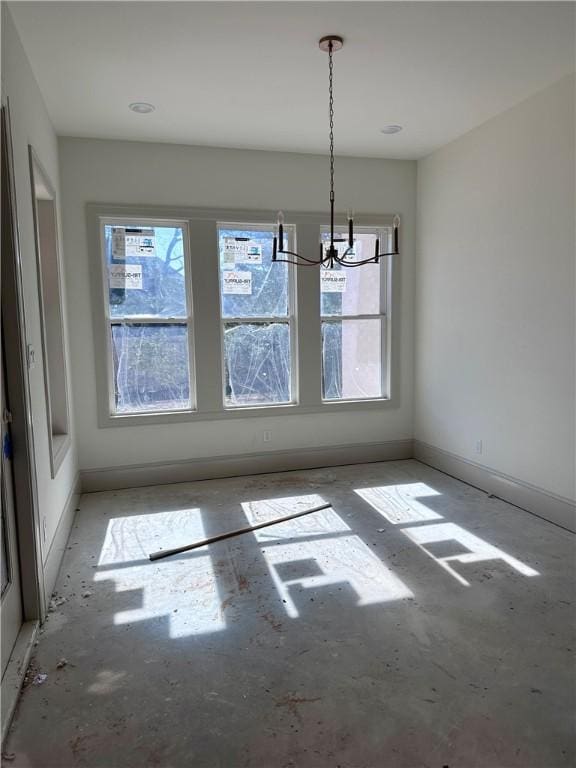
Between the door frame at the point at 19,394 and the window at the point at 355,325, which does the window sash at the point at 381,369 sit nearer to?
the window at the point at 355,325

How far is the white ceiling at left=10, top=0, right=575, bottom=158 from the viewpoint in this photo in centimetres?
243

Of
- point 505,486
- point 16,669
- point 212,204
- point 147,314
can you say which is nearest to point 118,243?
point 147,314

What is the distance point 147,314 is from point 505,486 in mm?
3264

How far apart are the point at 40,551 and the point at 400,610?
70.6 inches

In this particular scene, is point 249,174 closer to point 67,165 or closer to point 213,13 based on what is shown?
point 67,165

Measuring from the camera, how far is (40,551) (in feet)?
8.09

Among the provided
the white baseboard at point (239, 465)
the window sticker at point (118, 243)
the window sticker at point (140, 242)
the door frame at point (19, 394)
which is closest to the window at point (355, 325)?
the white baseboard at point (239, 465)

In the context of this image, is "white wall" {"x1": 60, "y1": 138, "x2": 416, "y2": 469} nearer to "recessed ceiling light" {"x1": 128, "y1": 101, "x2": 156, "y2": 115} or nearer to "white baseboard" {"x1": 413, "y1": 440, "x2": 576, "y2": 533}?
"white baseboard" {"x1": 413, "y1": 440, "x2": 576, "y2": 533}

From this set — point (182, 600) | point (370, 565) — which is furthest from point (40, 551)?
point (370, 565)

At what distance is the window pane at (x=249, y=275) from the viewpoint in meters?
4.55

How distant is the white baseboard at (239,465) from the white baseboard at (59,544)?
393 mm

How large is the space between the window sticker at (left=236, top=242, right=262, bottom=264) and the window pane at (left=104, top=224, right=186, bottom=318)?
1.75 feet

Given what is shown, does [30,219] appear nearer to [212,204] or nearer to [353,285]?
[212,204]

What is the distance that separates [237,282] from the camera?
15.1 ft
